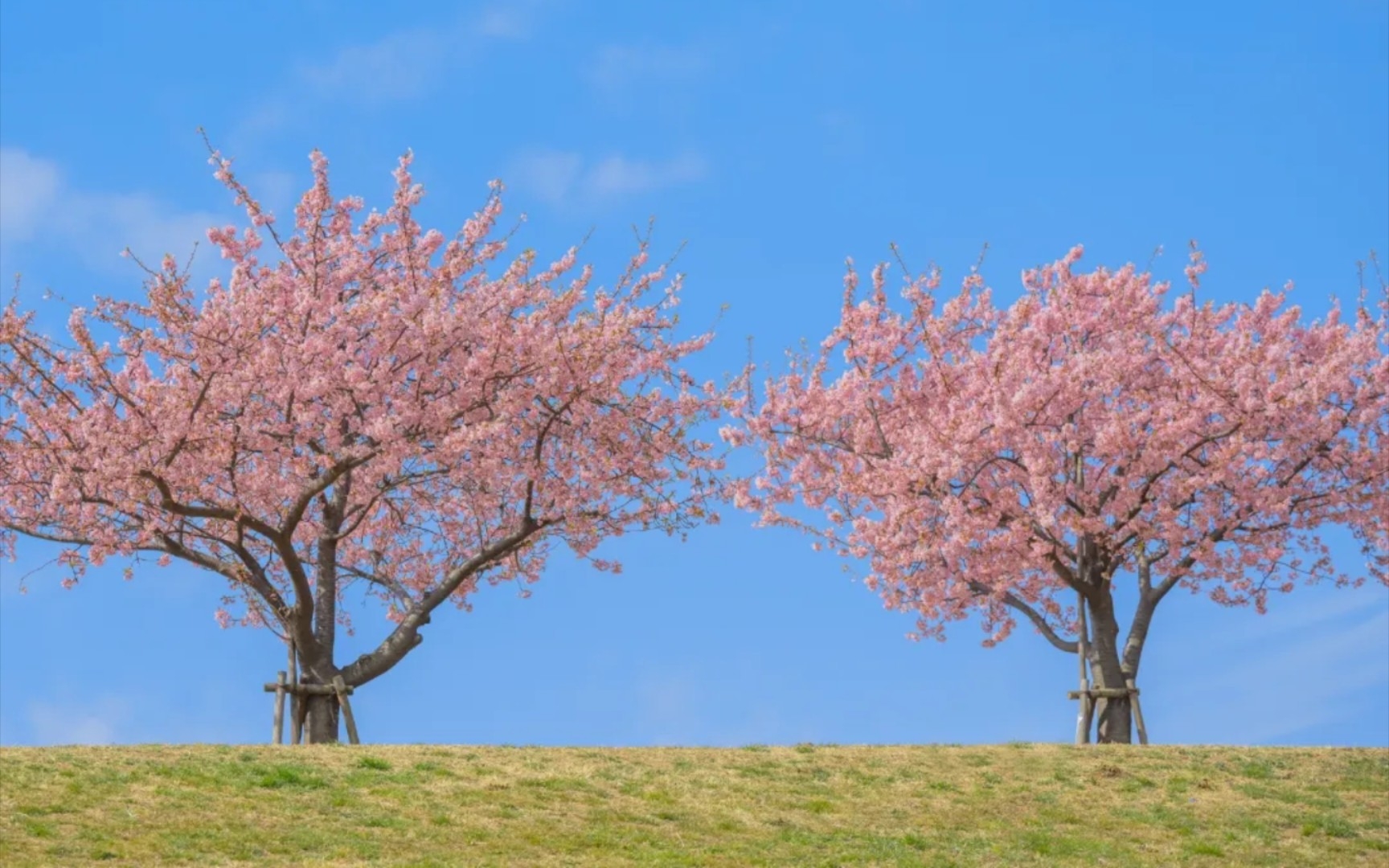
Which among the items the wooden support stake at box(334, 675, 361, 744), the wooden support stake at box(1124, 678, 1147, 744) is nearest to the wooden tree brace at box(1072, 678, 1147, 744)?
the wooden support stake at box(1124, 678, 1147, 744)

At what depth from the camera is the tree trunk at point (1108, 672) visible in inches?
1134

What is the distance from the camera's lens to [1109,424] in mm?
28641

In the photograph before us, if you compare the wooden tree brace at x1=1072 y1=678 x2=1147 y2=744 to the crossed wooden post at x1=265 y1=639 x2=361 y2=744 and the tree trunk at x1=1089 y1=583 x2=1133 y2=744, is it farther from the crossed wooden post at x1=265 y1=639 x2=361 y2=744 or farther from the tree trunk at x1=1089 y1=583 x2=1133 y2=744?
the crossed wooden post at x1=265 y1=639 x2=361 y2=744

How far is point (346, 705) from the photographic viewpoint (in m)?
26.0

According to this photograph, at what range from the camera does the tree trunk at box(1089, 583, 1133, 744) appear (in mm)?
28812

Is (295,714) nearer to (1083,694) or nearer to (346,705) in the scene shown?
(346,705)

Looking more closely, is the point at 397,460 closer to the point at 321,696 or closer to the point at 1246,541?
the point at 321,696

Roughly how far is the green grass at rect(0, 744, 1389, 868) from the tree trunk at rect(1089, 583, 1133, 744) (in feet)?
10.7

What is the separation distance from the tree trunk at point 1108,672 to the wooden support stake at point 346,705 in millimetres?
13596

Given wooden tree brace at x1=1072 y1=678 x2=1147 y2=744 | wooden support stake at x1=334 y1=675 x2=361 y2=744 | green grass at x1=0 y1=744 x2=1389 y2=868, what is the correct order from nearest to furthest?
green grass at x1=0 y1=744 x2=1389 y2=868 < wooden support stake at x1=334 y1=675 x2=361 y2=744 < wooden tree brace at x1=1072 y1=678 x2=1147 y2=744

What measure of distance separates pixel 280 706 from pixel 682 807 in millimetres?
9051

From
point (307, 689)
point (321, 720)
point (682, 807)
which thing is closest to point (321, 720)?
point (321, 720)

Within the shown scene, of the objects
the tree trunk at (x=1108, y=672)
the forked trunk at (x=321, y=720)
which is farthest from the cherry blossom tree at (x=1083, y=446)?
the forked trunk at (x=321, y=720)

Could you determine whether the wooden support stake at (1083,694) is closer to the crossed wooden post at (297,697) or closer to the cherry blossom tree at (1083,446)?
the cherry blossom tree at (1083,446)
